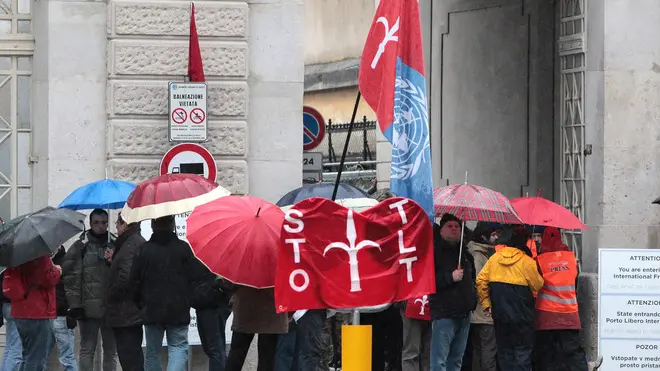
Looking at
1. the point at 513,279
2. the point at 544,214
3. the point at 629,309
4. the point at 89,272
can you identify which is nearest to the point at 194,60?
the point at 89,272

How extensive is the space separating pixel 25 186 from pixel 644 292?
6.97 m

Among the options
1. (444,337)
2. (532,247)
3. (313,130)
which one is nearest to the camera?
(444,337)

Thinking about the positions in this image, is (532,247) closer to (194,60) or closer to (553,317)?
(553,317)

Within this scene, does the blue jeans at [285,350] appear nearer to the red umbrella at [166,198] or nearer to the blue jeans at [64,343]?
the red umbrella at [166,198]

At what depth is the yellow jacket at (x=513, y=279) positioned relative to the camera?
647 inches

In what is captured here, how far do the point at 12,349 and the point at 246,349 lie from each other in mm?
3485

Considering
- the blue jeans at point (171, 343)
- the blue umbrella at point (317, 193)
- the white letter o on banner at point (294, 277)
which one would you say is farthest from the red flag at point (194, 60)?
the white letter o on banner at point (294, 277)

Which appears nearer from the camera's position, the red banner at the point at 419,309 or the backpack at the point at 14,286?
the backpack at the point at 14,286

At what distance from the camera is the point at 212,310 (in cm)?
1527

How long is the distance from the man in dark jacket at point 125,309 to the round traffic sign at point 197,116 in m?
3.24

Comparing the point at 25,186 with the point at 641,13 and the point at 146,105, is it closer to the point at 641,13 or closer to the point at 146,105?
the point at 146,105

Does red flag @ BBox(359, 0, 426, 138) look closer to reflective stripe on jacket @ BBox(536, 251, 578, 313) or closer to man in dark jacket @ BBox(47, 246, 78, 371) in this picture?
reflective stripe on jacket @ BBox(536, 251, 578, 313)

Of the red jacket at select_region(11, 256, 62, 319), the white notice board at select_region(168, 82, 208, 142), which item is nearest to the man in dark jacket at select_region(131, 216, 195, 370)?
the red jacket at select_region(11, 256, 62, 319)

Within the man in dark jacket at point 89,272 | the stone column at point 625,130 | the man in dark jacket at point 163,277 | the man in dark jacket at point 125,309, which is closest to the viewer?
the man in dark jacket at point 163,277
